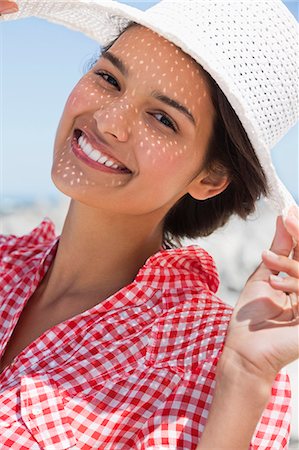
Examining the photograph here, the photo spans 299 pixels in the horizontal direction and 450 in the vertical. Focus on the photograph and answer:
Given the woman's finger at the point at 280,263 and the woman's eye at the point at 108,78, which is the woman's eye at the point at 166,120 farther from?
the woman's finger at the point at 280,263

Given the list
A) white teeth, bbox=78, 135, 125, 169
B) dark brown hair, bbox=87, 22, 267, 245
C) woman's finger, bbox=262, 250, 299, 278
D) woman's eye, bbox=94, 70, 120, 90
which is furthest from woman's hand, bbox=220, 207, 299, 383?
woman's eye, bbox=94, 70, 120, 90

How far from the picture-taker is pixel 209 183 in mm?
1700

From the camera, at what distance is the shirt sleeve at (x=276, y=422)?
1.42 meters

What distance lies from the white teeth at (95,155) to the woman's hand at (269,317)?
39 cm

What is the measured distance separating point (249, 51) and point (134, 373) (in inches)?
27.4

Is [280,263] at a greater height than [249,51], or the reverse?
[249,51]

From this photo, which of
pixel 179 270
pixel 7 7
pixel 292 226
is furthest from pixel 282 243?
pixel 7 7

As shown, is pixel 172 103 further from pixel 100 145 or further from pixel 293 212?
pixel 293 212

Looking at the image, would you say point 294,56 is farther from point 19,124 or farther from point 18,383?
point 19,124

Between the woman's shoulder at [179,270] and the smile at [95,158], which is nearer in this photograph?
the smile at [95,158]

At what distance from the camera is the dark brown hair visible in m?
1.54

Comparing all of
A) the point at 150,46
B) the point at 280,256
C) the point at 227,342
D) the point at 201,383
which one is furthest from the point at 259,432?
the point at 150,46

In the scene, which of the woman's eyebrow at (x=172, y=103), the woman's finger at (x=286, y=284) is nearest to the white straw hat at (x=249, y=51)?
the woman's eyebrow at (x=172, y=103)

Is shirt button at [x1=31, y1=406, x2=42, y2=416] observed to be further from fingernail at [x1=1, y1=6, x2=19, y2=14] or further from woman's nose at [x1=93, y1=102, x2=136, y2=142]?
fingernail at [x1=1, y1=6, x2=19, y2=14]
